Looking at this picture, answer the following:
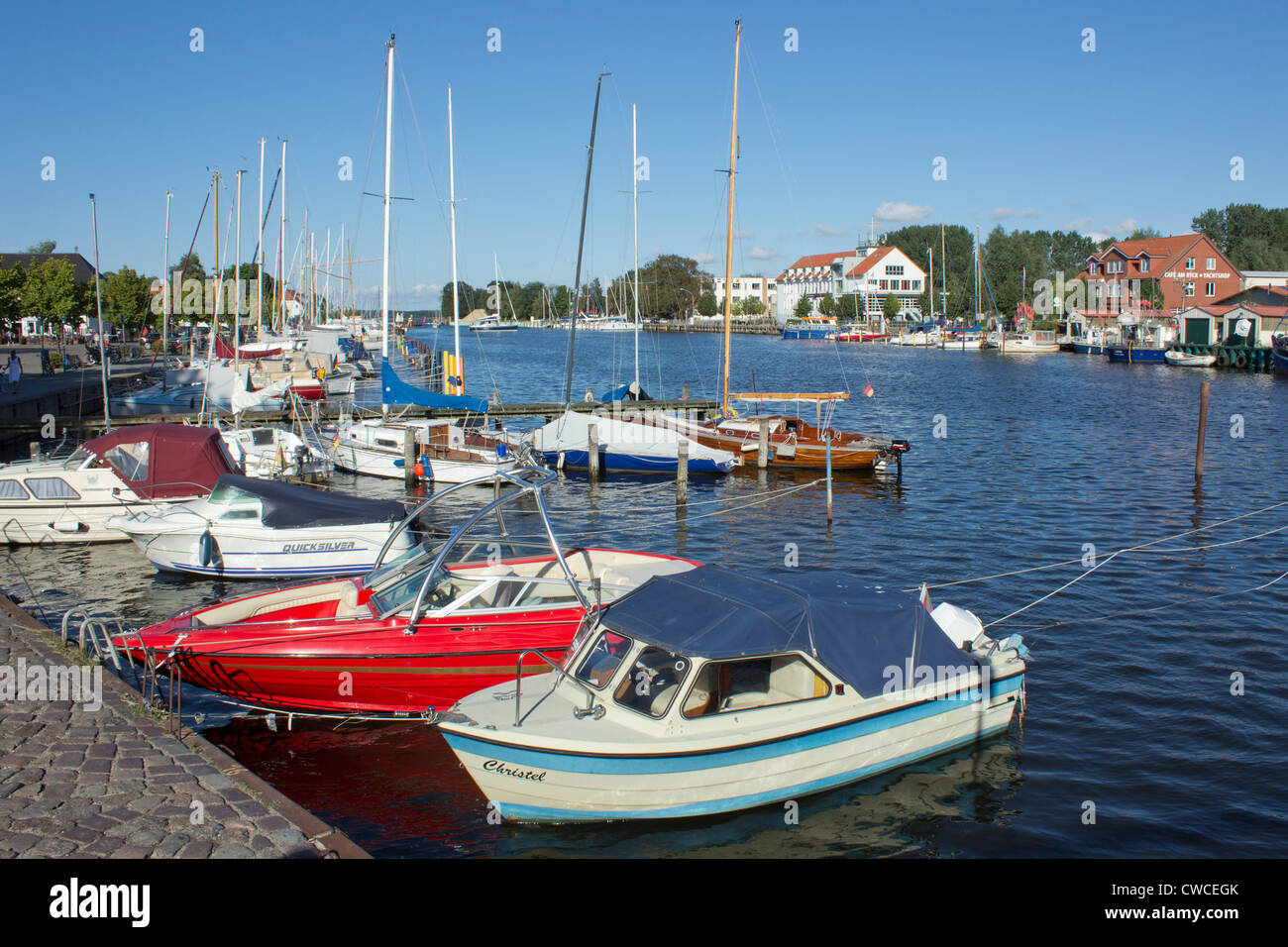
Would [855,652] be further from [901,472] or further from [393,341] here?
[393,341]

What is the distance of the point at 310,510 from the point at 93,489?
6.84 metres

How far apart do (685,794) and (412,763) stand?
13.6ft

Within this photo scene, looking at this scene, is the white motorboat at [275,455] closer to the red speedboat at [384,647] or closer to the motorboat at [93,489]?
the motorboat at [93,489]

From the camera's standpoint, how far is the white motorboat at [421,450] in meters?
29.8

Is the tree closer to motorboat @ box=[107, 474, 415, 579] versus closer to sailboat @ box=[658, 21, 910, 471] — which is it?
sailboat @ box=[658, 21, 910, 471]

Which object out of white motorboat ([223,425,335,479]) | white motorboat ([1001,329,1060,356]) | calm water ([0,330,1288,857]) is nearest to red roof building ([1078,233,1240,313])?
white motorboat ([1001,329,1060,356])

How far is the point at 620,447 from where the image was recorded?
3341 cm

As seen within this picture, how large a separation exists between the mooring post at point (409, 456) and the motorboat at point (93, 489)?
826 cm

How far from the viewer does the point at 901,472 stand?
3478 cm

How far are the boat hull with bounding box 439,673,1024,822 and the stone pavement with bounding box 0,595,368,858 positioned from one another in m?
2.28

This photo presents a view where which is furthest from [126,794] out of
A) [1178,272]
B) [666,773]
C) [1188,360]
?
[1178,272]

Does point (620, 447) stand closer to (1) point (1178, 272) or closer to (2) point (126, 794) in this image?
(2) point (126, 794)

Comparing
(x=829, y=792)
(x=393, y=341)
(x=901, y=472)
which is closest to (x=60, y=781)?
(x=829, y=792)

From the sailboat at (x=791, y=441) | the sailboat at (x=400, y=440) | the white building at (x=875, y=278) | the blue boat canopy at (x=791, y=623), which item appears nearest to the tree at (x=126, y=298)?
the sailboat at (x=400, y=440)
